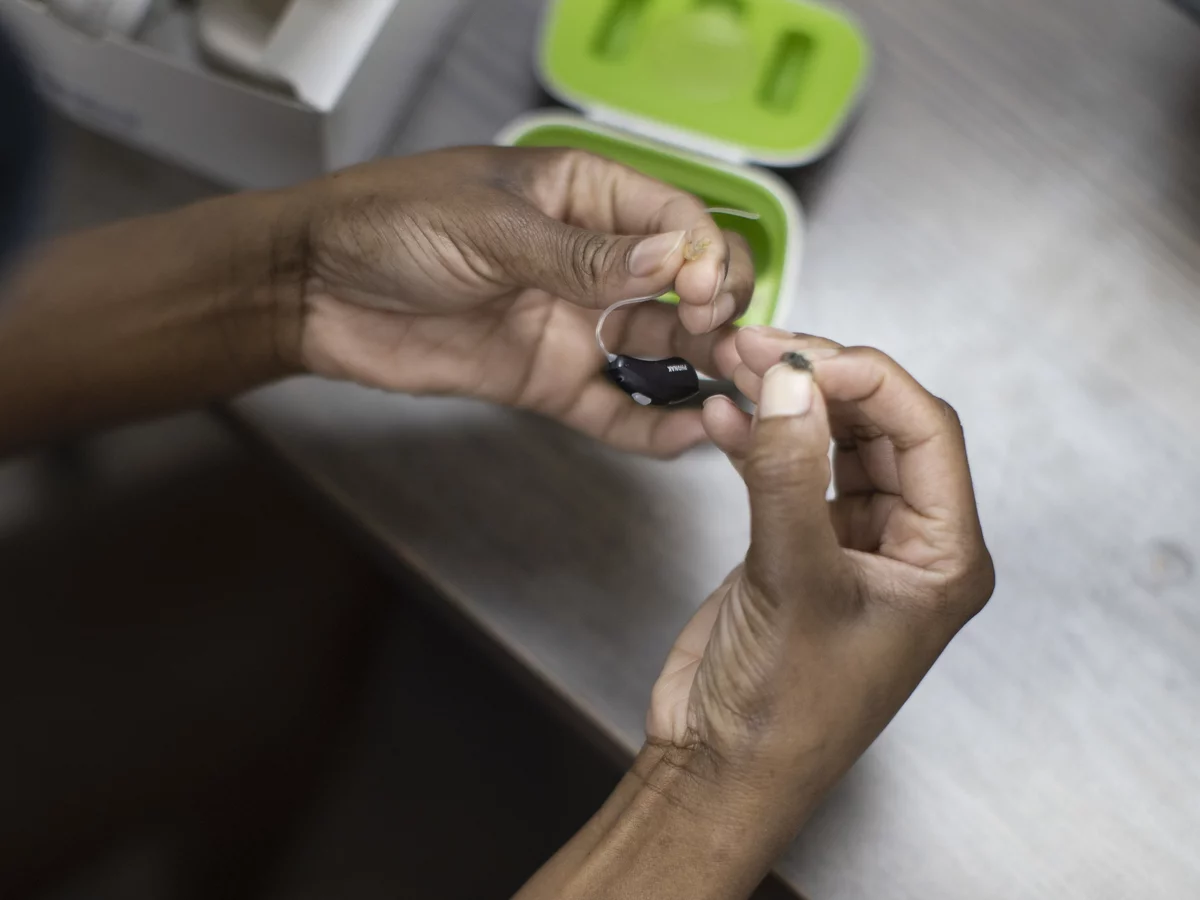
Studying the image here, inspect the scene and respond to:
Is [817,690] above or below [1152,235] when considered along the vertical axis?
below

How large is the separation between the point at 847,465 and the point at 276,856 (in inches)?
26.0

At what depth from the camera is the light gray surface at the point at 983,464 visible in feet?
2.15

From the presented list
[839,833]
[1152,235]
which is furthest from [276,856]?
[1152,235]

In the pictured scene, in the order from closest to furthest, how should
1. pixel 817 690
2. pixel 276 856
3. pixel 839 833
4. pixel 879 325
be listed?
1. pixel 817 690
2. pixel 839 833
3. pixel 879 325
4. pixel 276 856

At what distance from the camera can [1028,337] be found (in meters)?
0.74

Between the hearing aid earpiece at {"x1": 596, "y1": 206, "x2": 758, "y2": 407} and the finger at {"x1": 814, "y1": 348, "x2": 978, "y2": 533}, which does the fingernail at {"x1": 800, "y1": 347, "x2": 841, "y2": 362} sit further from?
the hearing aid earpiece at {"x1": 596, "y1": 206, "x2": 758, "y2": 407}

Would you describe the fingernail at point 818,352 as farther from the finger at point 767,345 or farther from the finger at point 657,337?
the finger at point 657,337

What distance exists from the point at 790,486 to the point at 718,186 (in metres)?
0.36

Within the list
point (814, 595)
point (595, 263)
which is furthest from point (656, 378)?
point (814, 595)

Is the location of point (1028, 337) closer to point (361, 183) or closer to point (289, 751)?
point (361, 183)

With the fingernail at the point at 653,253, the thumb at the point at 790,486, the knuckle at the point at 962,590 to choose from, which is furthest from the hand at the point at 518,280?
the knuckle at the point at 962,590

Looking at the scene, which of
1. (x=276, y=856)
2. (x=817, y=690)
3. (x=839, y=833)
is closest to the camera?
(x=817, y=690)

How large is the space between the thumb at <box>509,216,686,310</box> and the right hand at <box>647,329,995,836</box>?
7 centimetres

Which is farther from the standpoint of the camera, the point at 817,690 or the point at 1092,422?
the point at 1092,422
